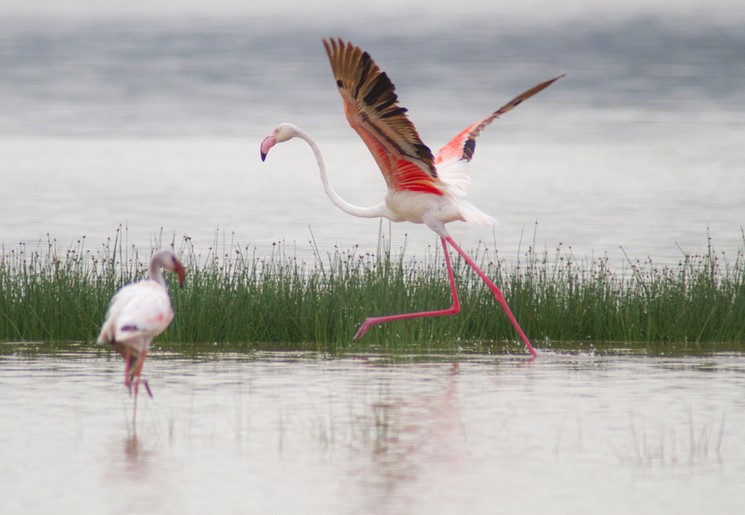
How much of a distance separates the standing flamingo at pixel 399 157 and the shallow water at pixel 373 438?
194cm

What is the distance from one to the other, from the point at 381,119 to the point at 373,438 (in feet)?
13.9

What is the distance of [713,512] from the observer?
225 inches

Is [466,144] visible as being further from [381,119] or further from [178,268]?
[178,268]

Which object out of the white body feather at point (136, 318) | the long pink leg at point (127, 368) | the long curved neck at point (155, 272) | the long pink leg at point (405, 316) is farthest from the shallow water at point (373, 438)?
the long pink leg at point (405, 316)

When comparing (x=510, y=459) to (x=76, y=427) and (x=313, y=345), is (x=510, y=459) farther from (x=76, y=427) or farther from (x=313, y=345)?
(x=313, y=345)

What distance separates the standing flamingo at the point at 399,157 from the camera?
34.4 ft

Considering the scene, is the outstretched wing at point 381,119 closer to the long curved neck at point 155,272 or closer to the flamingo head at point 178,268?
the flamingo head at point 178,268

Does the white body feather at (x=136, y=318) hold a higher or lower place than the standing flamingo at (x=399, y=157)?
lower

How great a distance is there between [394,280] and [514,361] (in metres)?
2.70

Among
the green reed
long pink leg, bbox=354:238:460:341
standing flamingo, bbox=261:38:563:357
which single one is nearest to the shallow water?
long pink leg, bbox=354:238:460:341

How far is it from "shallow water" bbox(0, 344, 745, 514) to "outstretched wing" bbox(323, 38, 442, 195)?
76.9 inches

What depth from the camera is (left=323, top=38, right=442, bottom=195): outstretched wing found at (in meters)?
10.4

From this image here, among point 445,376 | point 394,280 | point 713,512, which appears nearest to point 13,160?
point 394,280

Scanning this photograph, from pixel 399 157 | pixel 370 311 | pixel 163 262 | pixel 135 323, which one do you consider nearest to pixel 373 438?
pixel 135 323
